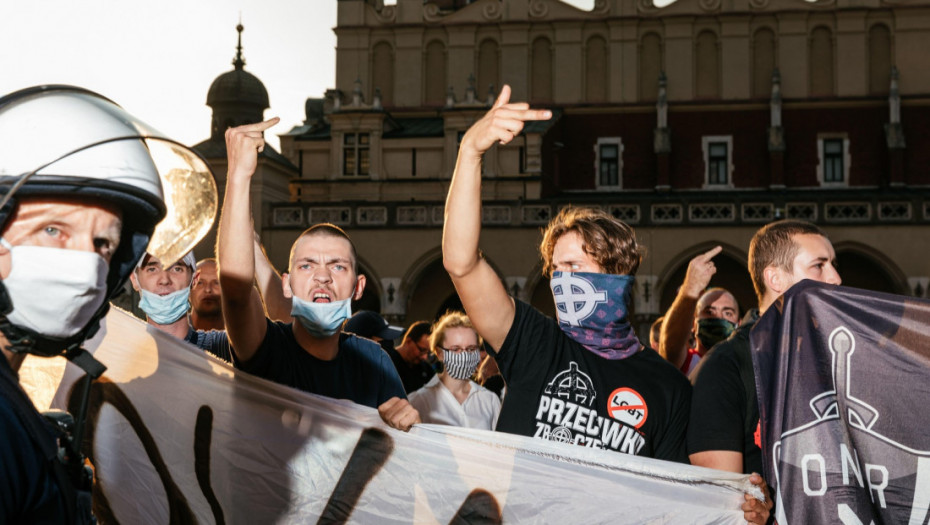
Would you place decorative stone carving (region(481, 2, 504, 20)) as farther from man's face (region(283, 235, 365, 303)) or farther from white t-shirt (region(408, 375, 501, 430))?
man's face (region(283, 235, 365, 303))

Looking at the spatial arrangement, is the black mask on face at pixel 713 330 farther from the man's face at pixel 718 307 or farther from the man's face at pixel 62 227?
the man's face at pixel 62 227

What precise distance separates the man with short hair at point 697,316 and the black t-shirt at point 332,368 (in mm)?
1389

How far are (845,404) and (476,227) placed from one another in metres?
1.25

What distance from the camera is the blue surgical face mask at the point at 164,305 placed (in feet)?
12.8

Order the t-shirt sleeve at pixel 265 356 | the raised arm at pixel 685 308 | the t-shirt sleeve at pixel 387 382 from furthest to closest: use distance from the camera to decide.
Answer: the raised arm at pixel 685 308 < the t-shirt sleeve at pixel 387 382 < the t-shirt sleeve at pixel 265 356

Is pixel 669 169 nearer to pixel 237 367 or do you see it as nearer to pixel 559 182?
pixel 559 182

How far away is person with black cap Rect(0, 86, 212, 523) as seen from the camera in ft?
5.05

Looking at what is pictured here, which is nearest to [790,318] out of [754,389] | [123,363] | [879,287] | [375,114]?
[754,389]

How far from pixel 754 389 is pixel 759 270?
1.62 feet

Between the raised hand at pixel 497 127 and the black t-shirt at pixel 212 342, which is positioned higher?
the raised hand at pixel 497 127

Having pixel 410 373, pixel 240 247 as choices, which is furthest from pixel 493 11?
pixel 240 247

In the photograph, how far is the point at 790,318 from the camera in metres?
2.98

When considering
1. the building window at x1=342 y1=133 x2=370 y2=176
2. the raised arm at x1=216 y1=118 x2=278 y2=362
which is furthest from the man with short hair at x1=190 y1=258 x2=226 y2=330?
the building window at x1=342 y1=133 x2=370 y2=176

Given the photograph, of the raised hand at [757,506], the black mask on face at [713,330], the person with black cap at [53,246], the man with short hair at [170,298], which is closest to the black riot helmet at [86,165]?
the person with black cap at [53,246]
